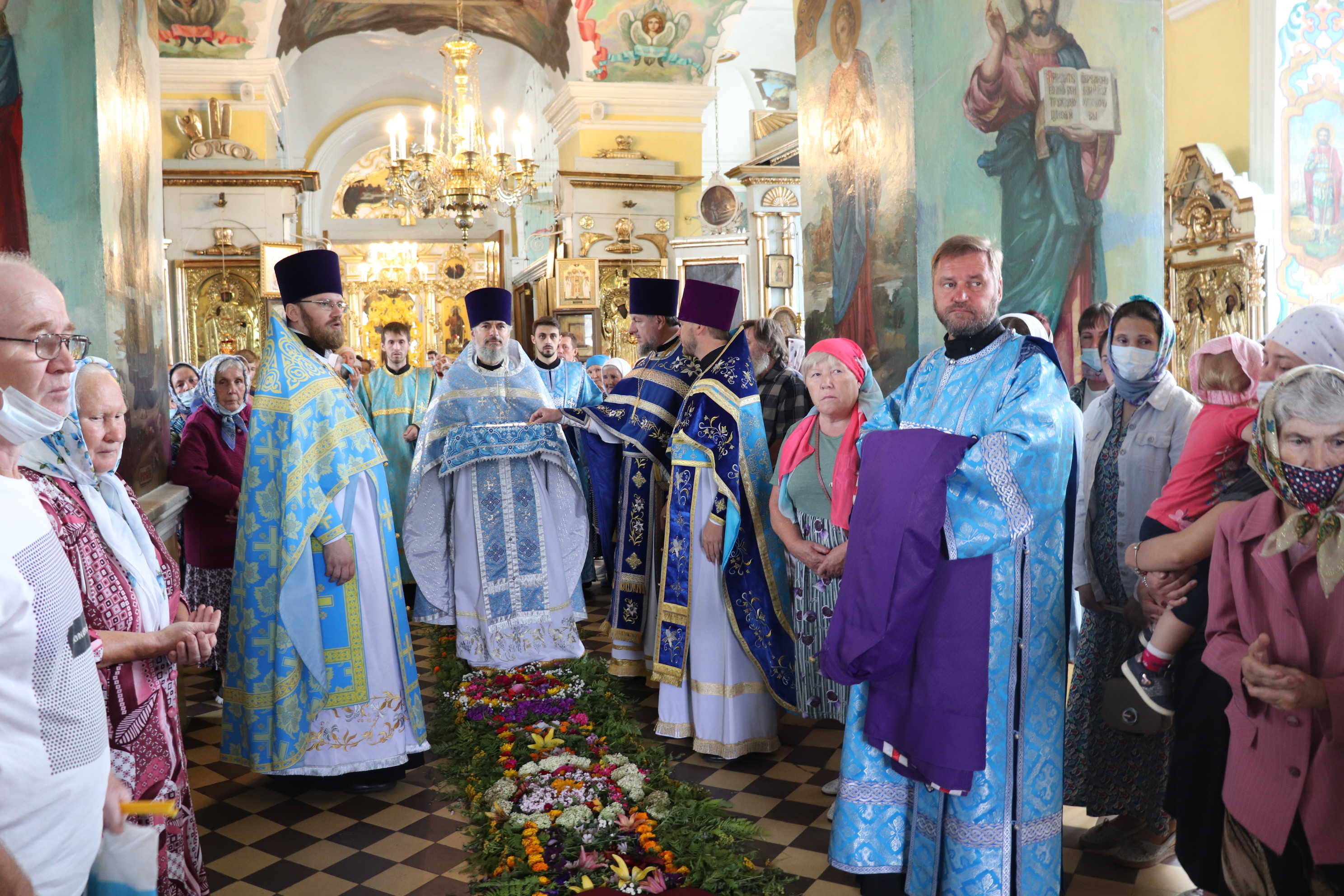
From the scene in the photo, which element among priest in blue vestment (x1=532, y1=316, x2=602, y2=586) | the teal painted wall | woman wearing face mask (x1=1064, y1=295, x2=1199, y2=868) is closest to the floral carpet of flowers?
woman wearing face mask (x1=1064, y1=295, x2=1199, y2=868)

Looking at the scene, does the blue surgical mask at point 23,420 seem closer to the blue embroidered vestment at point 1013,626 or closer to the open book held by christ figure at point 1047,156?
the blue embroidered vestment at point 1013,626

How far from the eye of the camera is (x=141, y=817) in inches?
87.9

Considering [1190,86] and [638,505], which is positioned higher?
[1190,86]

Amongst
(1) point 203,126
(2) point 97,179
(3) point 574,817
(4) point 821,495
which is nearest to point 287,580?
(3) point 574,817

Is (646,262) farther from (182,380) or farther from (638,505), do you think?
(638,505)

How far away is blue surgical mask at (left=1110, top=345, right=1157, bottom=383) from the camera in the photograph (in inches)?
121

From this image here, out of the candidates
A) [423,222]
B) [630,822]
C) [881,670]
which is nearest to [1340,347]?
[881,670]

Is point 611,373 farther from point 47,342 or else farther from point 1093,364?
point 47,342

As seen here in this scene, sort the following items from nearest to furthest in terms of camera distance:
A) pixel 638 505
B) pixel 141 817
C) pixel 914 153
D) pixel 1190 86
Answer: pixel 141 817 < pixel 638 505 < pixel 914 153 < pixel 1190 86

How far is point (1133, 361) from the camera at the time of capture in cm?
309

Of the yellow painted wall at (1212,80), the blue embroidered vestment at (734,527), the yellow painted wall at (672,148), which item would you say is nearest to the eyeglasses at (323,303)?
the blue embroidered vestment at (734,527)

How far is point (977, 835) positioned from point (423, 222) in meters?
24.8

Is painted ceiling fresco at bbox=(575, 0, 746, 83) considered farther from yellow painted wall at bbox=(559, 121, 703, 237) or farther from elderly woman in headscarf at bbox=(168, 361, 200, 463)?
elderly woman in headscarf at bbox=(168, 361, 200, 463)

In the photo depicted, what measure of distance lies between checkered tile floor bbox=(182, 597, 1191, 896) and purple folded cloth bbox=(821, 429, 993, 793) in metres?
0.69
